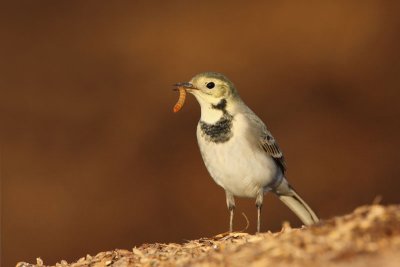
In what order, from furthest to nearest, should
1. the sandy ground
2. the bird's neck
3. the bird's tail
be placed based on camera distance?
the bird's tail, the bird's neck, the sandy ground

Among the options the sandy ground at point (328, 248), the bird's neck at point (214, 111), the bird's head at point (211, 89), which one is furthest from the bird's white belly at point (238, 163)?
the sandy ground at point (328, 248)

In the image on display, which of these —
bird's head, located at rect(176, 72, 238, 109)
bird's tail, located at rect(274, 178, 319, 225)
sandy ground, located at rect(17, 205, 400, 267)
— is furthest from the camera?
bird's tail, located at rect(274, 178, 319, 225)

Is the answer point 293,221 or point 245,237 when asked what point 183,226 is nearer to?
point 293,221

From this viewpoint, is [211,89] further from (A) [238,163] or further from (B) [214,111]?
(A) [238,163]

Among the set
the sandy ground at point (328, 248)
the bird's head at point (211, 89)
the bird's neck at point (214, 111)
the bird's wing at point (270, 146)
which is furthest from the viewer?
the bird's wing at point (270, 146)

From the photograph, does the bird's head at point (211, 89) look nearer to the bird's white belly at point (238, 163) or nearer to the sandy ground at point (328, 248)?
the bird's white belly at point (238, 163)

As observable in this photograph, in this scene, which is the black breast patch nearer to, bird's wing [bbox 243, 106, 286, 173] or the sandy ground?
bird's wing [bbox 243, 106, 286, 173]

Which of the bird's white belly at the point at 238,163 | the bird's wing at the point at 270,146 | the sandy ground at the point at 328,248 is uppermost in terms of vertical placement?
the bird's wing at the point at 270,146

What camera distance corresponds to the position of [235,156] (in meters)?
8.79

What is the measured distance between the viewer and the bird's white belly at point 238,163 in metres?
8.78

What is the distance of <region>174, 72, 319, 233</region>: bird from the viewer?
8797 millimetres

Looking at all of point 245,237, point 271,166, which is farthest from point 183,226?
point 245,237

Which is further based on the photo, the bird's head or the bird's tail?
the bird's tail

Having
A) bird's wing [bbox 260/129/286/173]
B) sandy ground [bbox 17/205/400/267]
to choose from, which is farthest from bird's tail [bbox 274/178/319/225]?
sandy ground [bbox 17/205/400/267]
